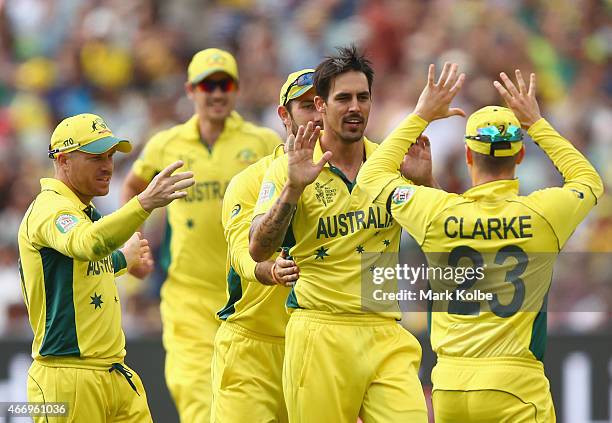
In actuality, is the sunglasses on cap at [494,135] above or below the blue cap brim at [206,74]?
below

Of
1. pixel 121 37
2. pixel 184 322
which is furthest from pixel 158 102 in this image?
pixel 184 322

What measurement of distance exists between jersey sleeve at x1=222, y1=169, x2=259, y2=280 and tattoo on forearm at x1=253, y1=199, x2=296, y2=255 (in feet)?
1.67

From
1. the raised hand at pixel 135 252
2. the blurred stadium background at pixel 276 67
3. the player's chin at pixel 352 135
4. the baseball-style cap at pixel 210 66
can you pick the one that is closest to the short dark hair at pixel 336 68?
the player's chin at pixel 352 135

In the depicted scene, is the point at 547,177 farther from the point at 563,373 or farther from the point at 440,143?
the point at 563,373

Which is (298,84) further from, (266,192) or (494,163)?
(494,163)

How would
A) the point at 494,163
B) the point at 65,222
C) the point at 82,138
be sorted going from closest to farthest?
the point at 494,163 < the point at 65,222 < the point at 82,138

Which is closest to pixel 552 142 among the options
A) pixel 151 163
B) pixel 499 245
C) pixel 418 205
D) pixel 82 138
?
pixel 499 245

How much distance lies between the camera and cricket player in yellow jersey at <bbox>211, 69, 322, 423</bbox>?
7848 millimetres

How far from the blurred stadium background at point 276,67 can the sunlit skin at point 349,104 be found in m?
5.67

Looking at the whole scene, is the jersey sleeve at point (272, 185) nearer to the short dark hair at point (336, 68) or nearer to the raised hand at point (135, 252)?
the short dark hair at point (336, 68)

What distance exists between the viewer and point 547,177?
13.3m

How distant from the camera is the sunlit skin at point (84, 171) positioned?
7379mm

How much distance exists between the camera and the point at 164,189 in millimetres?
6758

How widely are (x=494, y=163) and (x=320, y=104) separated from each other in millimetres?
1118
